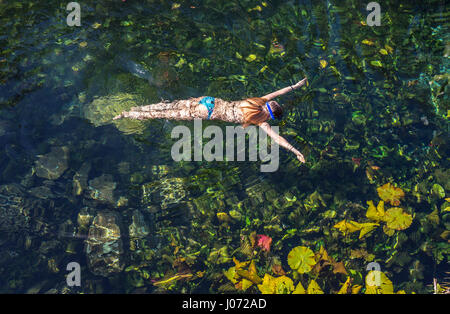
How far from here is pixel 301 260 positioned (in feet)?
22.2

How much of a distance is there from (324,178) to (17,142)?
784 cm

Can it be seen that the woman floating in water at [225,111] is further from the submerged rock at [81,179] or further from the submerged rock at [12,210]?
the submerged rock at [12,210]

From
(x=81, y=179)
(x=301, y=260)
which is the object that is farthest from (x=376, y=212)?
(x=81, y=179)

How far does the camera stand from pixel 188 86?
7918mm

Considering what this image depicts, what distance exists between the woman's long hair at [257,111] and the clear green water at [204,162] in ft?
3.76

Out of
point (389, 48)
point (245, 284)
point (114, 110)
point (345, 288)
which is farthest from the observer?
point (389, 48)

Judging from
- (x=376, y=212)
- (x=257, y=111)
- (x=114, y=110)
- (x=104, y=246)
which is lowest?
(x=104, y=246)

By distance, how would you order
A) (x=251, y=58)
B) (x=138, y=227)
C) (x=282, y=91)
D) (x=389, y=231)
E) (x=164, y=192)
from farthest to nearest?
(x=251, y=58)
(x=164, y=192)
(x=138, y=227)
(x=389, y=231)
(x=282, y=91)

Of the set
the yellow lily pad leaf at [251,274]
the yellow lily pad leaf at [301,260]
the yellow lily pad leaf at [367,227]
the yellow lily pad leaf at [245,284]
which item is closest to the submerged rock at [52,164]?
the yellow lily pad leaf at [251,274]

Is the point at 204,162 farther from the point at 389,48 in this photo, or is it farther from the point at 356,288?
the point at 389,48

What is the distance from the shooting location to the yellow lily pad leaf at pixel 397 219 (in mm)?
7219

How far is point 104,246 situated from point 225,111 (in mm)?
4358

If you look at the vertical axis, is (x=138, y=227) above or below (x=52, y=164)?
below
